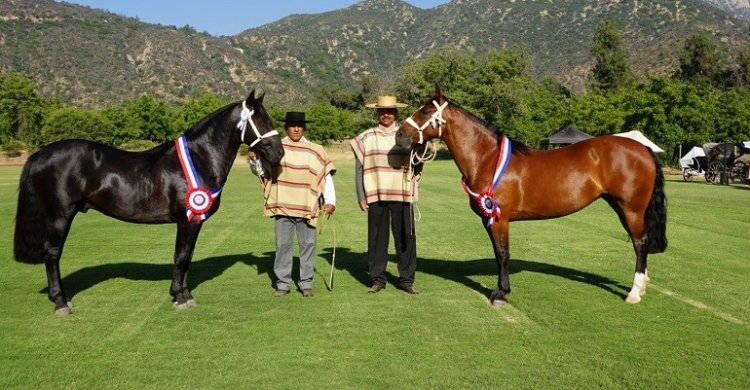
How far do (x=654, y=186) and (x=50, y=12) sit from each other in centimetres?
15053

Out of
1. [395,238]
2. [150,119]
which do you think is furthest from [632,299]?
[150,119]

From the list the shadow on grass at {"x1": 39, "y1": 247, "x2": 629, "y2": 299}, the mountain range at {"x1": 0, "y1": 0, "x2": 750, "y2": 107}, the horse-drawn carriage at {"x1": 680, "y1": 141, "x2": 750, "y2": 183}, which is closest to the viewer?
the shadow on grass at {"x1": 39, "y1": 247, "x2": 629, "y2": 299}

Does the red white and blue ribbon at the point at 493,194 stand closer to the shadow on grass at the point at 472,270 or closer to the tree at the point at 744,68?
the shadow on grass at the point at 472,270

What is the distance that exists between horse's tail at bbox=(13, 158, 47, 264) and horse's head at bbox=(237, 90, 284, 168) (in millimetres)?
2280

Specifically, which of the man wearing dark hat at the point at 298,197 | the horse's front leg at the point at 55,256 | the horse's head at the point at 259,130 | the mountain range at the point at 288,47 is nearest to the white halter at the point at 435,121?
the man wearing dark hat at the point at 298,197

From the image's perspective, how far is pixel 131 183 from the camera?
6.29 meters

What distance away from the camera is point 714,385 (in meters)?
4.27

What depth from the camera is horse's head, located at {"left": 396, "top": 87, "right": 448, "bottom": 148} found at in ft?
21.9

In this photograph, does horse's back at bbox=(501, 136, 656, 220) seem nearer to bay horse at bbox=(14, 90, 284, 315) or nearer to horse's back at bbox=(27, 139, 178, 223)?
bay horse at bbox=(14, 90, 284, 315)

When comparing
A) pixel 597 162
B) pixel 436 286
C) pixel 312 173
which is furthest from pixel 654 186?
pixel 312 173

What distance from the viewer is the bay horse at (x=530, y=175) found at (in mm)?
6613

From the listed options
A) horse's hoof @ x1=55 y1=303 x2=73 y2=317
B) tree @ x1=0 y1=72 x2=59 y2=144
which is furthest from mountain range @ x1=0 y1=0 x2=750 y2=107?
horse's hoof @ x1=55 y1=303 x2=73 y2=317

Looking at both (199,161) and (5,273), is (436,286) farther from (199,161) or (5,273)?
(5,273)

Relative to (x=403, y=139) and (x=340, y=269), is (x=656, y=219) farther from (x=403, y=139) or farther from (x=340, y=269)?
(x=340, y=269)
